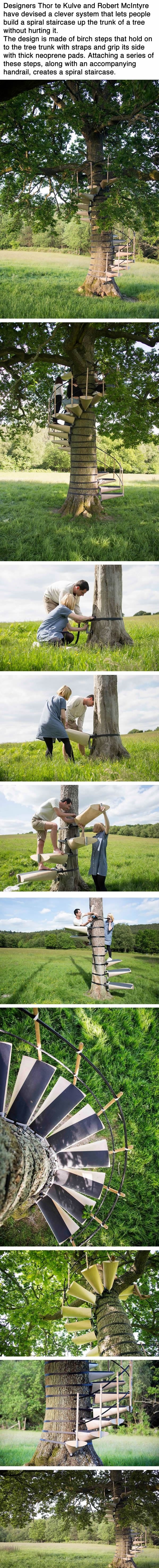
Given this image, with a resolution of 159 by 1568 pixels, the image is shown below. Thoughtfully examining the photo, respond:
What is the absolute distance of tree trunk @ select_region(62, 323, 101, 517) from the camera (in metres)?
7.64

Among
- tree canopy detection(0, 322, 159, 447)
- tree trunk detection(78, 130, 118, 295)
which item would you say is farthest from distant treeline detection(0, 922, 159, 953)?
tree trunk detection(78, 130, 118, 295)

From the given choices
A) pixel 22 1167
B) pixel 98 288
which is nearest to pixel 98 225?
pixel 98 288

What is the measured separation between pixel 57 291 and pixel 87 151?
74cm

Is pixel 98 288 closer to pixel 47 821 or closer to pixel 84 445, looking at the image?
pixel 84 445

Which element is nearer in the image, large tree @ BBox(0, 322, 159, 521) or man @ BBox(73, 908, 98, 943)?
man @ BBox(73, 908, 98, 943)

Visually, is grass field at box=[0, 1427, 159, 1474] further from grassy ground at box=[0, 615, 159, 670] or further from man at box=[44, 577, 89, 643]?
man at box=[44, 577, 89, 643]

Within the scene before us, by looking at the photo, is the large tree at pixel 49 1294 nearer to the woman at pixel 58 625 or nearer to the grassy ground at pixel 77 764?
the grassy ground at pixel 77 764

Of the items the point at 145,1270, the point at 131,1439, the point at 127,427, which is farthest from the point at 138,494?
the point at 131,1439

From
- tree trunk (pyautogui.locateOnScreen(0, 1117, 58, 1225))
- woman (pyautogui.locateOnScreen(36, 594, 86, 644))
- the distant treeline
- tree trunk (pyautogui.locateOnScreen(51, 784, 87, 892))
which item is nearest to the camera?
tree trunk (pyautogui.locateOnScreen(0, 1117, 58, 1225))

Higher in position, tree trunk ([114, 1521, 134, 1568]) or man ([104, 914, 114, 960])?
man ([104, 914, 114, 960])

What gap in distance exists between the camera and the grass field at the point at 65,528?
24.5ft

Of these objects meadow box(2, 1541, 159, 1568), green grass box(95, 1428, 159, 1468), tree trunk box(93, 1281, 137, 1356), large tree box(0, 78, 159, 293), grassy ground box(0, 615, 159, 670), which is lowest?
meadow box(2, 1541, 159, 1568)

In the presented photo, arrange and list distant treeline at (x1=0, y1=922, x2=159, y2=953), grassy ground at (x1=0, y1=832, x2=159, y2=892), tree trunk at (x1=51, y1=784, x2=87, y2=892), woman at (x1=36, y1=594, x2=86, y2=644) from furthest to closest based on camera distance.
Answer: distant treeline at (x1=0, y1=922, x2=159, y2=953), grassy ground at (x1=0, y1=832, x2=159, y2=892), tree trunk at (x1=51, y1=784, x2=87, y2=892), woman at (x1=36, y1=594, x2=86, y2=644)

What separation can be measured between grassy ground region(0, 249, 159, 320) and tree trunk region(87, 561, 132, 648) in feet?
4.68
